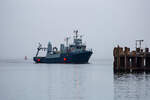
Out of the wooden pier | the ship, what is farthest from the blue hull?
the wooden pier

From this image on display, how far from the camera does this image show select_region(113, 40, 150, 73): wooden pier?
61.1 metres

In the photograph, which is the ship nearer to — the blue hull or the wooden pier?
the blue hull

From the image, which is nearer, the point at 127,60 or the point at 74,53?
the point at 127,60

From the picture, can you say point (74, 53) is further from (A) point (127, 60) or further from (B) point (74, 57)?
(A) point (127, 60)

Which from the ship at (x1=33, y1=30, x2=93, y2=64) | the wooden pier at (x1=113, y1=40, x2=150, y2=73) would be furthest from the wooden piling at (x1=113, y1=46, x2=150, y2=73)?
the ship at (x1=33, y1=30, x2=93, y2=64)

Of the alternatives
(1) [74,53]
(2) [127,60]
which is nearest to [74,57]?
(1) [74,53]

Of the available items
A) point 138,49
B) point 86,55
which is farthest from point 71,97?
point 86,55

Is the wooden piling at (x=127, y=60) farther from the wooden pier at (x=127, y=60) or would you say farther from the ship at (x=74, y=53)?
the ship at (x=74, y=53)

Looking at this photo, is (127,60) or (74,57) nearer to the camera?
(127,60)

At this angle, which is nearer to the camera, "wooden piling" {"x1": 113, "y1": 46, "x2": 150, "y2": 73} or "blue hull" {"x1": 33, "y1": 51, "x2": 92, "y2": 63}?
"wooden piling" {"x1": 113, "y1": 46, "x2": 150, "y2": 73}

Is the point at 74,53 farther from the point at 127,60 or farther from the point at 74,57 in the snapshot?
the point at 127,60

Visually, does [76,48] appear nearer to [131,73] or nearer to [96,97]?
[131,73]

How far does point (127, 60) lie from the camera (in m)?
61.8

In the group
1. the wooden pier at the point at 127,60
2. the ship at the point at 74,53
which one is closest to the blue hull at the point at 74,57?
the ship at the point at 74,53
